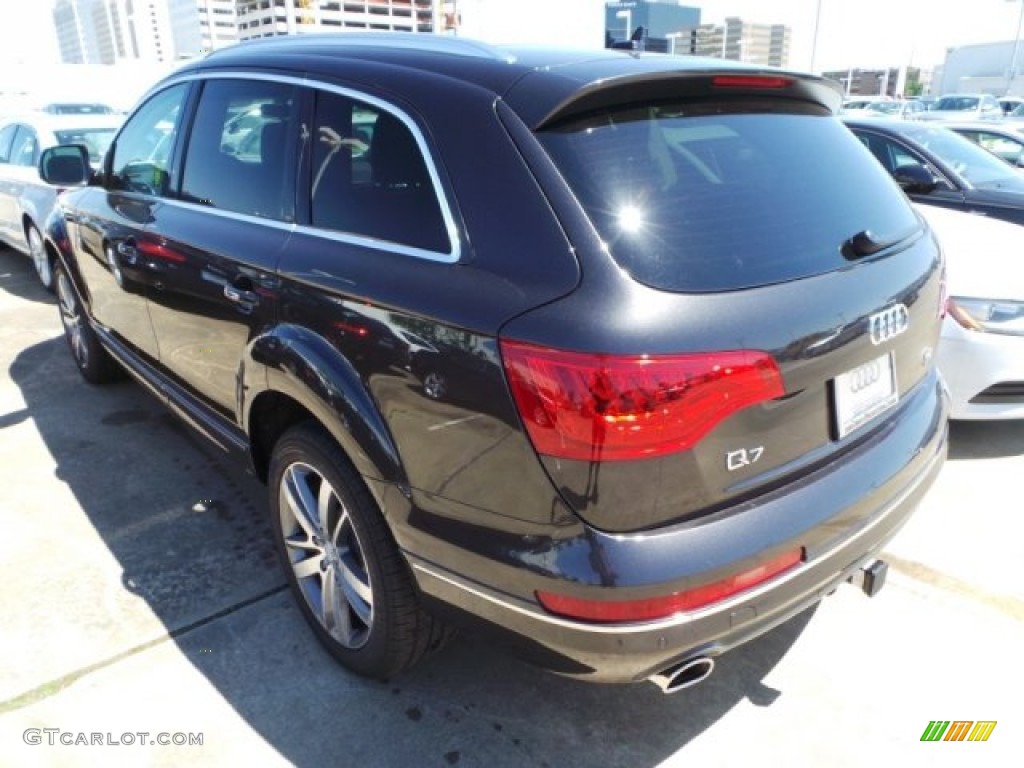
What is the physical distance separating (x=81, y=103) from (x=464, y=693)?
19.4 metres

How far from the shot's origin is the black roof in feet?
6.10

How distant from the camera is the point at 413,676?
8.40ft

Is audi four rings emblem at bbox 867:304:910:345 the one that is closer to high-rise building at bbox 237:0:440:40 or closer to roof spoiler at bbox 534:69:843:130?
roof spoiler at bbox 534:69:843:130

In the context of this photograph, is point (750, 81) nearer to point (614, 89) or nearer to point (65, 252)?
point (614, 89)

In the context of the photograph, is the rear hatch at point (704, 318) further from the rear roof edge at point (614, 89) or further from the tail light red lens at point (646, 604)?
the tail light red lens at point (646, 604)

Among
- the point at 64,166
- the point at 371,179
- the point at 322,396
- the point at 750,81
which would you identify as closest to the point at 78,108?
the point at 64,166

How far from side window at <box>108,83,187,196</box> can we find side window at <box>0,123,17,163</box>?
17.5 feet

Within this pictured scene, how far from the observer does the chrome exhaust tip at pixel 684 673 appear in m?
1.80

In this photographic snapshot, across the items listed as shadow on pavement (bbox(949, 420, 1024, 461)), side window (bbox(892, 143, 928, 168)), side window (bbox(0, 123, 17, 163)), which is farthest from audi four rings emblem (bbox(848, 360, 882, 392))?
side window (bbox(0, 123, 17, 163))

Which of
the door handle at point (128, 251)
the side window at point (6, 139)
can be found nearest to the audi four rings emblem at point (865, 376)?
the door handle at point (128, 251)

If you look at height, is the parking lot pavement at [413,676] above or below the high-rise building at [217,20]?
below

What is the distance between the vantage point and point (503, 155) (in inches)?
72.5

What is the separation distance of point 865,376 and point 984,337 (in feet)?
6.94

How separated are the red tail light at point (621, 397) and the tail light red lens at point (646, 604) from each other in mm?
317
